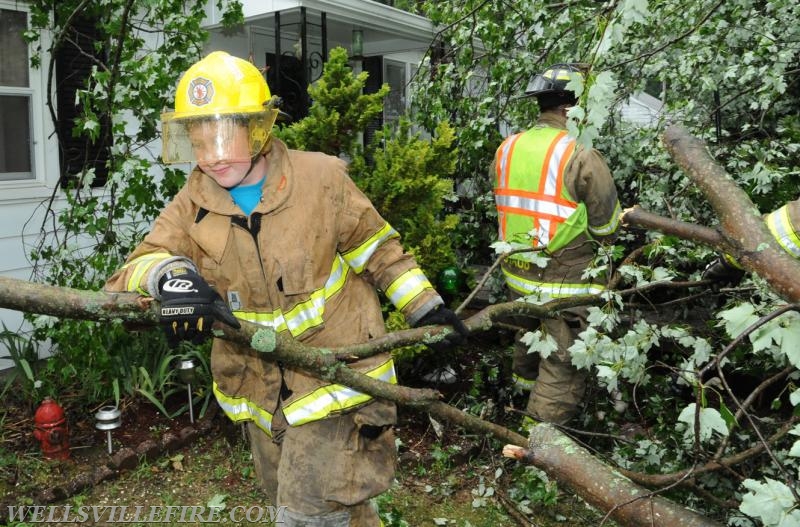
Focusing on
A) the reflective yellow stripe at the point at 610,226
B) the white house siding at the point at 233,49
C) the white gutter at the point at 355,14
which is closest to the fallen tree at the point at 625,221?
the reflective yellow stripe at the point at 610,226

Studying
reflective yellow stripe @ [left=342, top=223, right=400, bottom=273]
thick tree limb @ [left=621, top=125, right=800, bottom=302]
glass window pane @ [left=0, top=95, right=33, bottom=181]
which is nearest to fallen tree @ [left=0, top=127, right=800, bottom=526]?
thick tree limb @ [left=621, top=125, right=800, bottom=302]

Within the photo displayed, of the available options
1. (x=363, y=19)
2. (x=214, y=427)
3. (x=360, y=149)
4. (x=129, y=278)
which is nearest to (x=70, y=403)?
(x=214, y=427)

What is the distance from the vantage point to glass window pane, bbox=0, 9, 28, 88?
5562mm

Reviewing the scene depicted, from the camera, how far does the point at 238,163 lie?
8.25 feet

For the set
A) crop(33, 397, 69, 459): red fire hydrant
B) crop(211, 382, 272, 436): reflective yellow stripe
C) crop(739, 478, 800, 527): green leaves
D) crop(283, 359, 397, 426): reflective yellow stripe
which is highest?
crop(739, 478, 800, 527): green leaves

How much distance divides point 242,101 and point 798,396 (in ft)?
5.91

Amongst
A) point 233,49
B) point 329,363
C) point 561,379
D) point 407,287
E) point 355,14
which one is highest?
point 355,14

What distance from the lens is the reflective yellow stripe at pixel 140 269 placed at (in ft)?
7.27

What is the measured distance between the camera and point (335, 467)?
2559mm

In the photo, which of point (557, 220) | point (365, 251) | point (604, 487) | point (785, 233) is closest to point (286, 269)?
point (365, 251)

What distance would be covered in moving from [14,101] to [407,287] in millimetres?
4387

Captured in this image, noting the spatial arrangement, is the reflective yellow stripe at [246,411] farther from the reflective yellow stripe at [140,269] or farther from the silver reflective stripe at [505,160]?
the silver reflective stripe at [505,160]

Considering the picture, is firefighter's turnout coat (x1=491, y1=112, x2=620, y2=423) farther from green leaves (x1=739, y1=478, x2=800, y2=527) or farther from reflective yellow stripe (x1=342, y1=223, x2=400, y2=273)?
green leaves (x1=739, y1=478, x2=800, y2=527)

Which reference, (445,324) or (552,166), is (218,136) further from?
(552,166)
